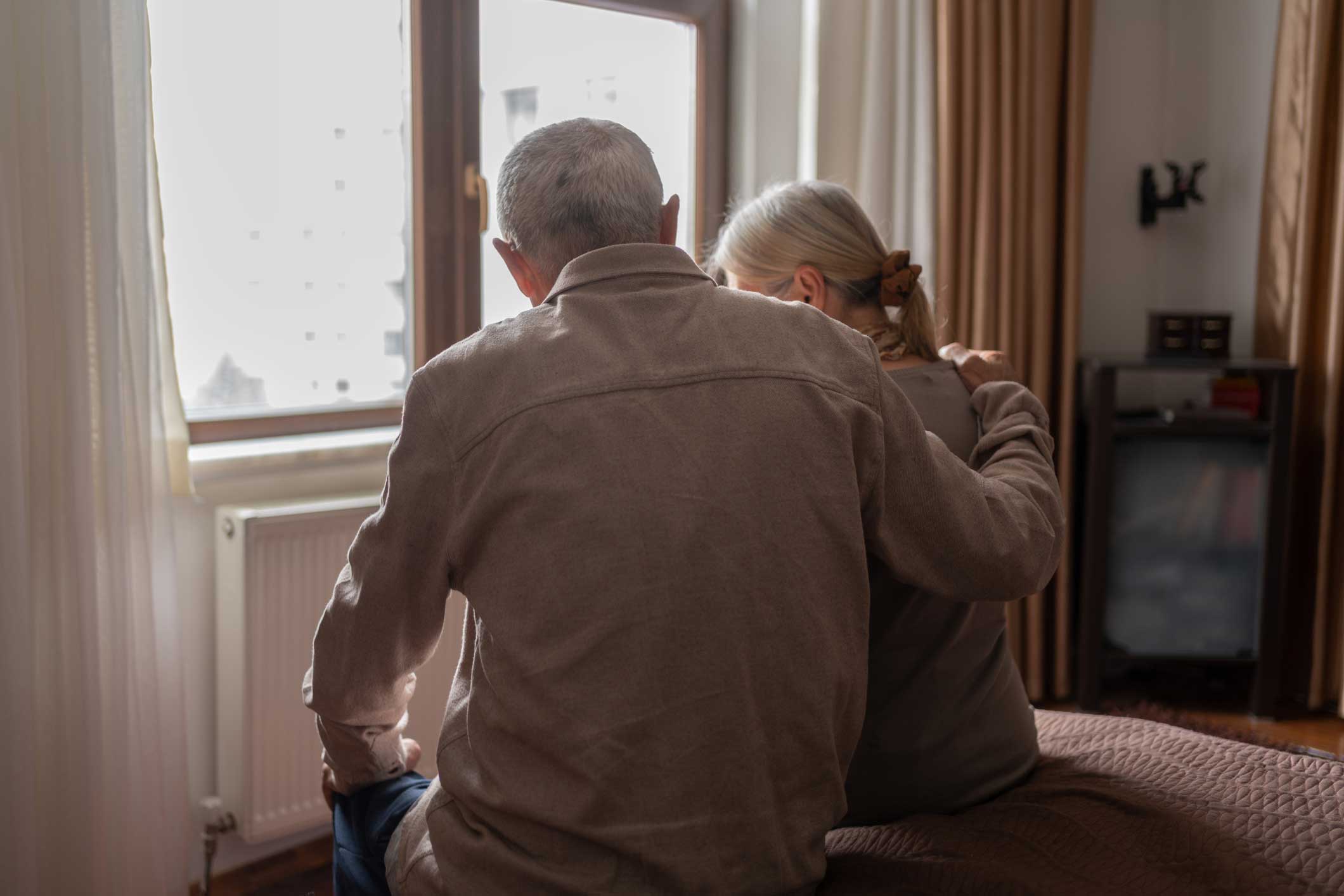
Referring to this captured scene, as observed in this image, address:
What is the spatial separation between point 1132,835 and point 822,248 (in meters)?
0.80

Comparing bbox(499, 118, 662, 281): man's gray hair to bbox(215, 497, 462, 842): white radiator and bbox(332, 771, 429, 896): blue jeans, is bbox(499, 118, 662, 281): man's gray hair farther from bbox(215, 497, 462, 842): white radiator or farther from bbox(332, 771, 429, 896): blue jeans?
bbox(215, 497, 462, 842): white radiator

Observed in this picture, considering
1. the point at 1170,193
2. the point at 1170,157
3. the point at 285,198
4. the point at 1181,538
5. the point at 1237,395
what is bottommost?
the point at 1181,538

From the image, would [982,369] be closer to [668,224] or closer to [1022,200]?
[668,224]

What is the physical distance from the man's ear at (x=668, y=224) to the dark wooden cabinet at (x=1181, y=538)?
231 centimetres

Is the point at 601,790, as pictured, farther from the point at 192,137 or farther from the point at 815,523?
the point at 192,137

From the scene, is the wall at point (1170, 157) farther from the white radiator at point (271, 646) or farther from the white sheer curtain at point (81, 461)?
the white sheer curtain at point (81, 461)

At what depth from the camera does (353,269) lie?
2.59m

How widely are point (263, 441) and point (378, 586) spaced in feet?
4.72

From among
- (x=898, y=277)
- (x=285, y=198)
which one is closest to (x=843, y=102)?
(x=285, y=198)

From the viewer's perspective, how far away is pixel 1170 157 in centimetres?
378

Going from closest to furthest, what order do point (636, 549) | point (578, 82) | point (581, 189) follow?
point (636, 549) → point (581, 189) → point (578, 82)

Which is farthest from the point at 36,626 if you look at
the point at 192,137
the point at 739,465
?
the point at 739,465

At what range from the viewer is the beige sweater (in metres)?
1.07

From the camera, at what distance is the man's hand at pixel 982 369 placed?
1547 mm
